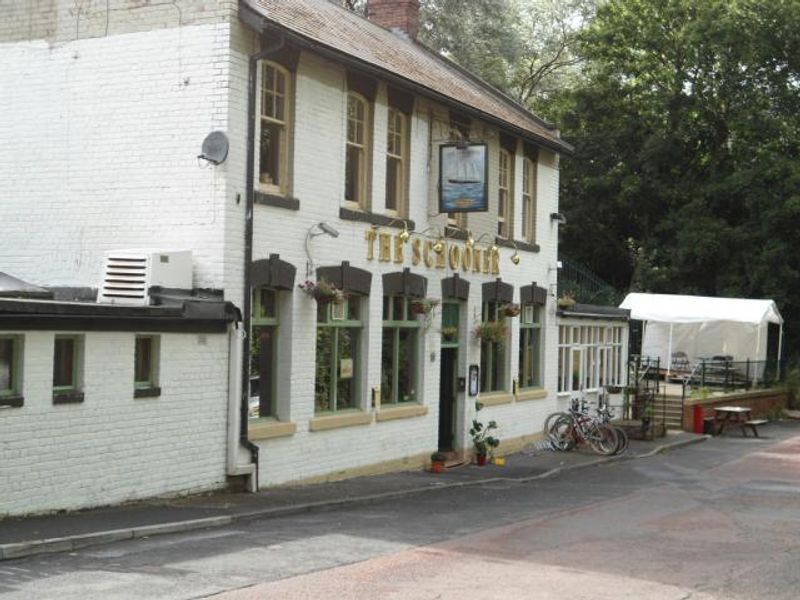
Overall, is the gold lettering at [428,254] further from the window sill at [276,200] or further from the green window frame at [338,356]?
the window sill at [276,200]

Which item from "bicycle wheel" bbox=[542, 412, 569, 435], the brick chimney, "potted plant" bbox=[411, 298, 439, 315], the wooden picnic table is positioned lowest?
the wooden picnic table

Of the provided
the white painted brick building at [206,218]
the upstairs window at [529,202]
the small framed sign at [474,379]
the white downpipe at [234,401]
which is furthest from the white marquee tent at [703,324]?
the white downpipe at [234,401]

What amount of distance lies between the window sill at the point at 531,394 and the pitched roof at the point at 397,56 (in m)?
5.35

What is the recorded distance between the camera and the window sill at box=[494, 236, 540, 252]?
23016 mm

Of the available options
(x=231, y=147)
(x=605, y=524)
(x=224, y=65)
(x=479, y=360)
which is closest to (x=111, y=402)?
(x=231, y=147)

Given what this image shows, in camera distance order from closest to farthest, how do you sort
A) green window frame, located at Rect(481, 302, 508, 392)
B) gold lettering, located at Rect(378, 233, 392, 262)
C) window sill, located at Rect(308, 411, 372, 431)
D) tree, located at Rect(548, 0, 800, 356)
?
1. window sill, located at Rect(308, 411, 372, 431)
2. gold lettering, located at Rect(378, 233, 392, 262)
3. green window frame, located at Rect(481, 302, 508, 392)
4. tree, located at Rect(548, 0, 800, 356)

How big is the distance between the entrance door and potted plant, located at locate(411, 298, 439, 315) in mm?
2095

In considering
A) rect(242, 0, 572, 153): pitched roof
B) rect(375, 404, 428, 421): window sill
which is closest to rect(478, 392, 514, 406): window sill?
rect(375, 404, 428, 421): window sill

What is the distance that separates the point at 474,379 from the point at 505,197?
4025 mm

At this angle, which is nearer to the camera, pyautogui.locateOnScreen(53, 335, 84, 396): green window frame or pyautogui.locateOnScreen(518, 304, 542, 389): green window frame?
pyautogui.locateOnScreen(53, 335, 84, 396): green window frame

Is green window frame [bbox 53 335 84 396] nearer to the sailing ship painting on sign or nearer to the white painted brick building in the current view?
the white painted brick building

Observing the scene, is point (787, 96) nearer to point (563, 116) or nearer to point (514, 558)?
point (563, 116)

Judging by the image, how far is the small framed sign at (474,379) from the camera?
22.0 meters

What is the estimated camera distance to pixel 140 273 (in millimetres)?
14570
